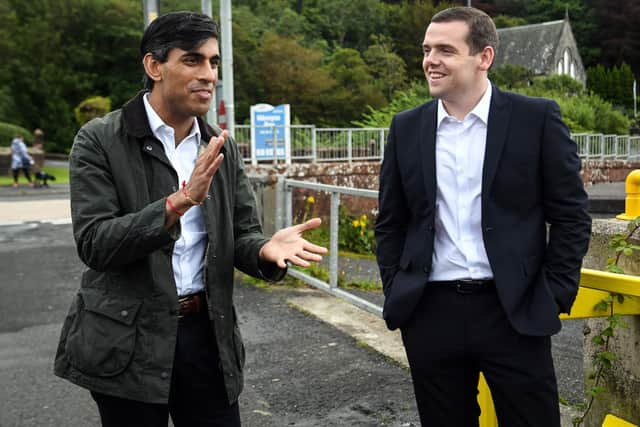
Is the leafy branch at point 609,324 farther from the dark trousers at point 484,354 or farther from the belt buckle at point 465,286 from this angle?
the belt buckle at point 465,286

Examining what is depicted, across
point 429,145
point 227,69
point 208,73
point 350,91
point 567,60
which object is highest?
point 567,60

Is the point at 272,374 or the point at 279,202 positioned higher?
the point at 279,202

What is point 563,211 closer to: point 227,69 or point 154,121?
point 154,121

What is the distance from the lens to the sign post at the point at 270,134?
1920cm

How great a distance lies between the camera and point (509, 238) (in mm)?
2578

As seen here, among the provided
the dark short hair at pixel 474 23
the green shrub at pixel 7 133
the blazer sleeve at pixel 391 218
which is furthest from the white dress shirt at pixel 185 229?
the green shrub at pixel 7 133

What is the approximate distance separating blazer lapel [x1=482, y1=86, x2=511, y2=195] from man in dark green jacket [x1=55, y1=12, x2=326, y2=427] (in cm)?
64

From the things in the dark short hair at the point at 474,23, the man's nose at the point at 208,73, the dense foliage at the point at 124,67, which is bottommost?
the man's nose at the point at 208,73

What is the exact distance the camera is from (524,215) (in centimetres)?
262

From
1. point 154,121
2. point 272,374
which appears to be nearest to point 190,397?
point 154,121

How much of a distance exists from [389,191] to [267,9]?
57169 mm

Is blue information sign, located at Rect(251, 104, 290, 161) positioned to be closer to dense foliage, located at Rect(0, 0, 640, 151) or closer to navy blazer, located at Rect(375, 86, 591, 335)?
navy blazer, located at Rect(375, 86, 591, 335)

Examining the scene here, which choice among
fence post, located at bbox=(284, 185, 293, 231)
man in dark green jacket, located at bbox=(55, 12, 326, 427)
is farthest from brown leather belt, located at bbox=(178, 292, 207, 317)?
fence post, located at bbox=(284, 185, 293, 231)

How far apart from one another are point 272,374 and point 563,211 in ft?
10.2
